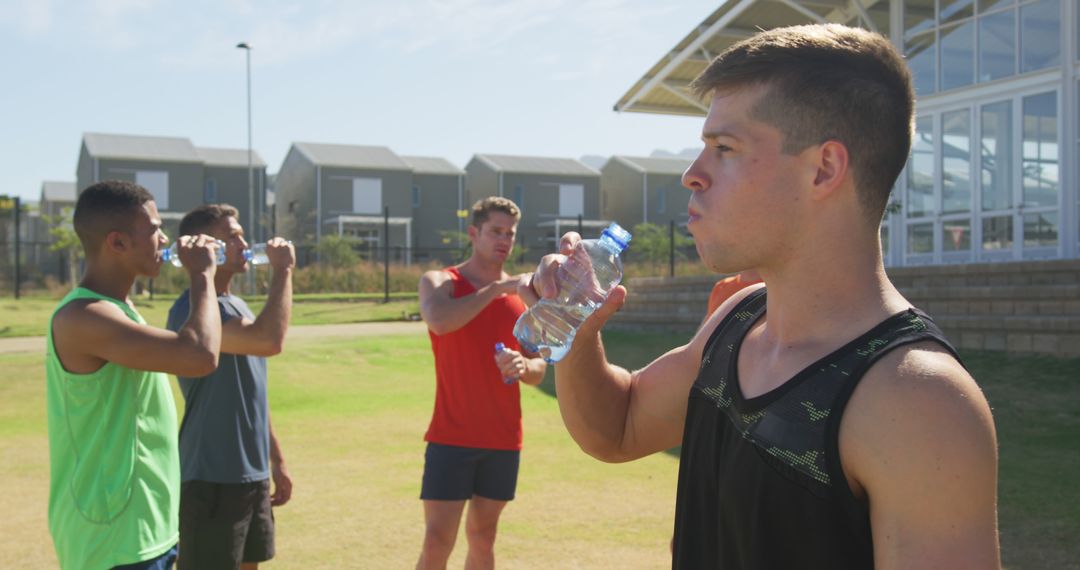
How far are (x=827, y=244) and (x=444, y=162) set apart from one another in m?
54.7

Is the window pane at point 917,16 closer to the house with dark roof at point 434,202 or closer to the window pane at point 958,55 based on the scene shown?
the window pane at point 958,55

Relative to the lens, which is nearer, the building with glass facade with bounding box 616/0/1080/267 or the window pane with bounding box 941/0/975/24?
the building with glass facade with bounding box 616/0/1080/267

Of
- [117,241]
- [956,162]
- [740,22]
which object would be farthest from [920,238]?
[117,241]

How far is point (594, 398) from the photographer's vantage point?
8.43 ft

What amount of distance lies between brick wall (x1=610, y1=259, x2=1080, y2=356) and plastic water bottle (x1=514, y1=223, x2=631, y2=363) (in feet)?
36.4

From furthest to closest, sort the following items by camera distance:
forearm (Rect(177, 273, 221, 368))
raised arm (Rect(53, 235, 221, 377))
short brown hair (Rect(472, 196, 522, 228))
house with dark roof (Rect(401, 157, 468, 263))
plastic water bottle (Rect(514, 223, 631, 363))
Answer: house with dark roof (Rect(401, 157, 468, 263))
short brown hair (Rect(472, 196, 522, 228))
forearm (Rect(177, 273, 221, 368))
raised arm (Rect(53, 235, 221, 377))
plastic water bottle (Rect(514, 223, 631, 363))

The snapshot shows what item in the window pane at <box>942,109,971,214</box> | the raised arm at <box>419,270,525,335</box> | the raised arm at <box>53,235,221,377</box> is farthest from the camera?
the window pane at <box>942,109,971,214</box>

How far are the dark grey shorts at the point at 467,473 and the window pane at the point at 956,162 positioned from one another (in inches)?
631

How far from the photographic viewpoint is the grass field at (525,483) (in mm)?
6633

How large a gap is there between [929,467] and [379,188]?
51.4 metres

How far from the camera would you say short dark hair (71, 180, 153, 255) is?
4.11 m

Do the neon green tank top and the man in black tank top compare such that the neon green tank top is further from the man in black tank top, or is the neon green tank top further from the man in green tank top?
the man in black tank top

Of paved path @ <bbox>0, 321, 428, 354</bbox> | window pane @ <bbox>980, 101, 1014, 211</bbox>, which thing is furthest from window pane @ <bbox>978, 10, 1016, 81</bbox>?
paved path @ <bbox>0, 321, 428, 354</bbox>

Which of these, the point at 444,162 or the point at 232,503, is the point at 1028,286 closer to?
the point at 232,503
